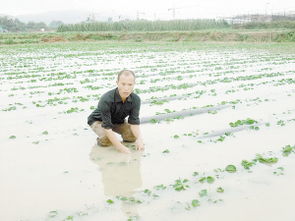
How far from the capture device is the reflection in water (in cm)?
372

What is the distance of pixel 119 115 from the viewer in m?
5.04

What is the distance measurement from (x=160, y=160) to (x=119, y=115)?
0.87 meters

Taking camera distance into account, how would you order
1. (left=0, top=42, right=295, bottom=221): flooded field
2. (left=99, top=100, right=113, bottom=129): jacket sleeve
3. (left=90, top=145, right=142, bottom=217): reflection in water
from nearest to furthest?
(left=0, top=42, right=295, bottom=221): flooded field → (left=90, top=145, right=142, bottom=217): reflection in water → (left=99, top=100, right=113, bottom=129): jacket sleeve

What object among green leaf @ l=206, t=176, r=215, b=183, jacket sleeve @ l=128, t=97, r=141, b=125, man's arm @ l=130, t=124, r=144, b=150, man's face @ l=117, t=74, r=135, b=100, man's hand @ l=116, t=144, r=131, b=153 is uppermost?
man's face @ l=117, t=74, r=135, b=100

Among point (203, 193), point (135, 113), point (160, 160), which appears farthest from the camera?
point (135, 113)

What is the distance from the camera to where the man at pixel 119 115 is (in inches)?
179

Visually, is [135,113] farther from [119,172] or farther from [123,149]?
[119,172]

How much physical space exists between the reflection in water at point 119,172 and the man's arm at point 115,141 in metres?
0.06

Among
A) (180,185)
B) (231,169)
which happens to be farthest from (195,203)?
(231,169)

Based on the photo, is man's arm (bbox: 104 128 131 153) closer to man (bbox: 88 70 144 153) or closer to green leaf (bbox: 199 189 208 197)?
man (bbox: 88 70 144 153)

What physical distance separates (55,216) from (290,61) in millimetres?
14213

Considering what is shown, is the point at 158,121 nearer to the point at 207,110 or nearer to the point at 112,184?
the point at 207,110

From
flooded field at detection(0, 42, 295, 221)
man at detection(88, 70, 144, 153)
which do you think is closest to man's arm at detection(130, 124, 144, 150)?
man at detection(88, 70, 144, 153)

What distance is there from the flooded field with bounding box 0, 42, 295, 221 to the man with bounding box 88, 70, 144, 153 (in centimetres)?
19
